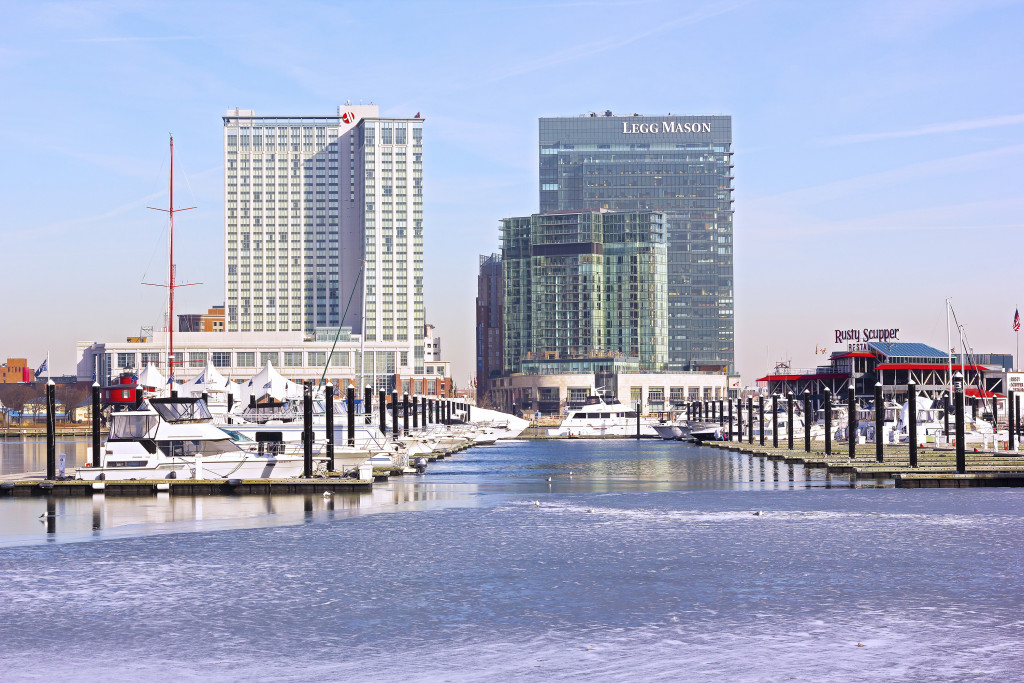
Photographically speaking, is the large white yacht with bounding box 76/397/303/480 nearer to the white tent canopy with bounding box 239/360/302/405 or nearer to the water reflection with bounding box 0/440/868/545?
the water reflection with bounding box 0/440/868/545

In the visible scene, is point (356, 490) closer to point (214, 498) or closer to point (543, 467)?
point (214, 498)

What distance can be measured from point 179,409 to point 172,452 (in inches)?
90.0

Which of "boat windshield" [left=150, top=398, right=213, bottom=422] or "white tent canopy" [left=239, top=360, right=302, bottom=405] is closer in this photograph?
"boat windshield" [left=150, top=398, right=213, bottom=422]

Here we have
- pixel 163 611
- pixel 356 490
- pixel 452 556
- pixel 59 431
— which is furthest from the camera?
pixel 59 431

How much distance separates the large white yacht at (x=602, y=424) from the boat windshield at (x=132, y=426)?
108903 mm

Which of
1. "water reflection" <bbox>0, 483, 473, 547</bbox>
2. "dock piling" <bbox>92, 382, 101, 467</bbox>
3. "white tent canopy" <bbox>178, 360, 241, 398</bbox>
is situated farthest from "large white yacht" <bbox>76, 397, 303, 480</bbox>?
"white tent canopy" <bbox>178, 360, 241, 398</bbox>

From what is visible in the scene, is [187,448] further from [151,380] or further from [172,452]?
[151,380]

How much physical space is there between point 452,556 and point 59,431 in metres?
166

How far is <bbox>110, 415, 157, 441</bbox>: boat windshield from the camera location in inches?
2415

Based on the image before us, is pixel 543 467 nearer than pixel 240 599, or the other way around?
pixel 240 599

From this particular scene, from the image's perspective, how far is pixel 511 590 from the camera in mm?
30578

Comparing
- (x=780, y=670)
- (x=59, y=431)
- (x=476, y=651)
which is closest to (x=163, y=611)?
(x=476, y=651)

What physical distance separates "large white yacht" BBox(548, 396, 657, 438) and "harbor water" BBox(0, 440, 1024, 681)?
112153 millimetres

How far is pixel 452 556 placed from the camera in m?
37.1
